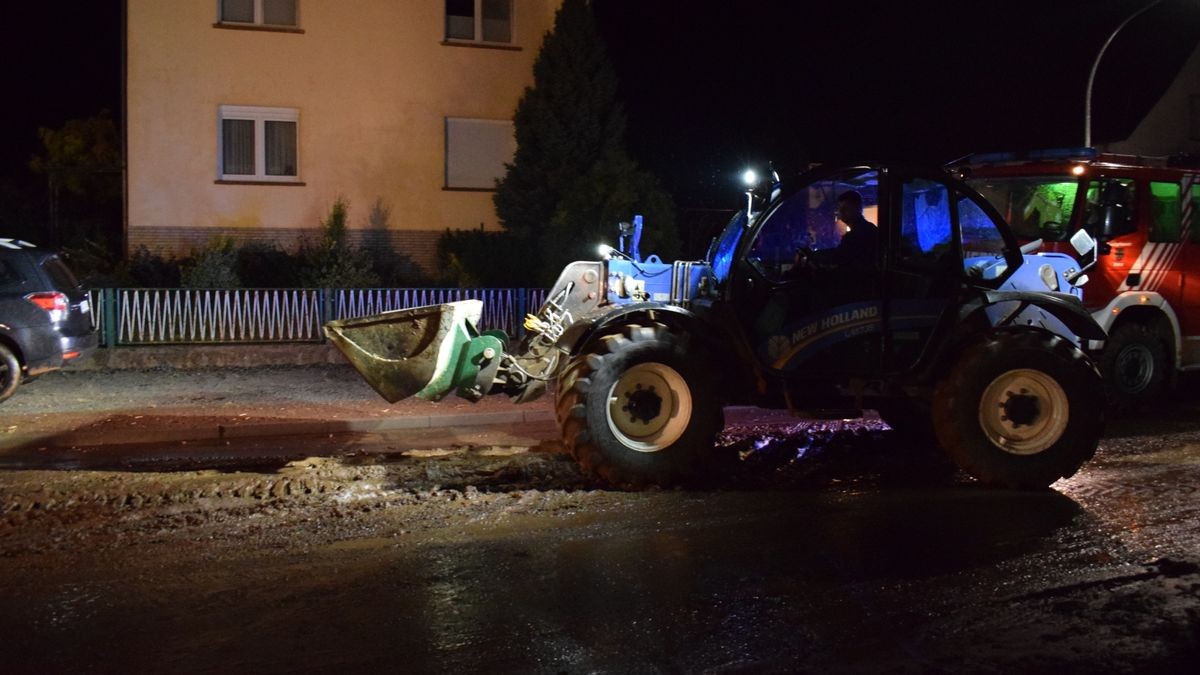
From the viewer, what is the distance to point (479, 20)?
21922 mm

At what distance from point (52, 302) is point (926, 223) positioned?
31.5 feet

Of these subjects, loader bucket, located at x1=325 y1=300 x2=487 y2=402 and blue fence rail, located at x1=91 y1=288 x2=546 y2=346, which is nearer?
loader bucket, located at x1=325 y1=300 x2=487 y2=402

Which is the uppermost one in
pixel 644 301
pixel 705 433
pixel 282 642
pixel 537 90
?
pixel 537 90

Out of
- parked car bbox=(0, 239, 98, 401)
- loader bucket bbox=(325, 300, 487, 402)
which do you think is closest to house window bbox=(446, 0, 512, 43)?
parked car bbox=(0, 239, 98, 401)

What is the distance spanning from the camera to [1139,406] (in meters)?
12.5

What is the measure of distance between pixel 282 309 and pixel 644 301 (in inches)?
365

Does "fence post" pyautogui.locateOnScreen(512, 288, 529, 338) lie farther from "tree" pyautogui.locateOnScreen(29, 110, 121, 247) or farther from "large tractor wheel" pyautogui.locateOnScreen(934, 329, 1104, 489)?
"tree" pyautogui.locateOnScreen(29, 110, 121, 247)

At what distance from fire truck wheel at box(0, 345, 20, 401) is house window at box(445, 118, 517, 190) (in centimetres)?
1087

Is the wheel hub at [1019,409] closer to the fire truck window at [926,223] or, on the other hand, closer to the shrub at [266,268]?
the fire truck window at [926,223]

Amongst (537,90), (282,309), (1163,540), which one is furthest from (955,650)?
(537,90)

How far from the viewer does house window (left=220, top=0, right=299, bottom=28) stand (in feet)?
68.7

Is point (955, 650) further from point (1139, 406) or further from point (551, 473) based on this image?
point (1139, 406)

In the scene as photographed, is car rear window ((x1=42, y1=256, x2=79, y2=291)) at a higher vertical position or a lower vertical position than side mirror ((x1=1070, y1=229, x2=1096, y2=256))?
lower

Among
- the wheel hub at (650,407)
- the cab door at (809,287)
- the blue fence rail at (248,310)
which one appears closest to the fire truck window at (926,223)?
the cab door at (809,287)
